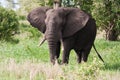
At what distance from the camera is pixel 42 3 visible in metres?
32.4

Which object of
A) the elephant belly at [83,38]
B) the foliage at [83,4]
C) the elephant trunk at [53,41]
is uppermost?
the elephant trunk at [53,41]

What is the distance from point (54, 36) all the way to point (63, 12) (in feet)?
3.89

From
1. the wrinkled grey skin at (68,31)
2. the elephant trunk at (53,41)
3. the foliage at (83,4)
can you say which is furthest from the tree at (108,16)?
the elephant trunk at (53,41)

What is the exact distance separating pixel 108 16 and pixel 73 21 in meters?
11.5

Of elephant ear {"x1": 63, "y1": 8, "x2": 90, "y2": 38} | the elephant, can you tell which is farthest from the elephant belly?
elephant ear {"x1": 63, "y1": 8, "x2": 90, "y2": 38}

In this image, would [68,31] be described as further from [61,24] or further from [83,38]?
[83,38]

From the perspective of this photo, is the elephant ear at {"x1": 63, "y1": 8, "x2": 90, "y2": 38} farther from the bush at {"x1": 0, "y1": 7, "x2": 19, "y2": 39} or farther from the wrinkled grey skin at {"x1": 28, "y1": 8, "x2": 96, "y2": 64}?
the bush at {"x1": 0, "y1": 7, "x2": 19, "y2": 39}

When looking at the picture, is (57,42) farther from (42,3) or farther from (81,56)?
(42,3)

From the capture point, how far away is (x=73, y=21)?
14867 millimetres

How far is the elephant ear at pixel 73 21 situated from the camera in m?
14.5

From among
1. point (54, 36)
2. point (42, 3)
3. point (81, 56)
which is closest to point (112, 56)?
A: point (81, 56)

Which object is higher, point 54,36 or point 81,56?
point 54,36

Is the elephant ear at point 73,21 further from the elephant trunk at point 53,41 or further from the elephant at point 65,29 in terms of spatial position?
the elephant trunk at point 53,41

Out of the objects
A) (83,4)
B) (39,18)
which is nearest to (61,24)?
(39,18)
